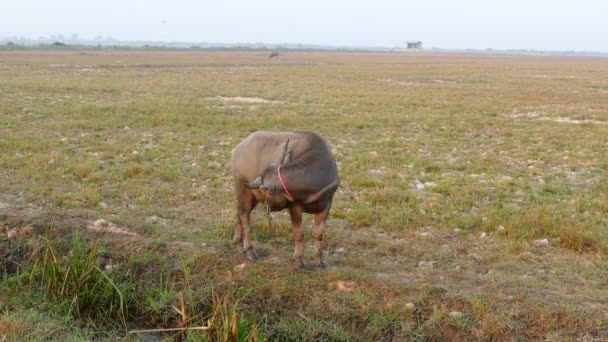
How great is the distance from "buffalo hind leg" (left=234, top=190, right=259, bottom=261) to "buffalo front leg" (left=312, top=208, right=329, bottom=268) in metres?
0.88

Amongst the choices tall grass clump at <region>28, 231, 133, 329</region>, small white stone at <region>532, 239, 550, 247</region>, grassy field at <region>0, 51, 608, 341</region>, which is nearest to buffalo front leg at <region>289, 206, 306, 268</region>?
grassy field at <region>0, 51, 608, 341</region>

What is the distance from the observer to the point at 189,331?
641 cm

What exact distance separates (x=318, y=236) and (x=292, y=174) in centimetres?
111

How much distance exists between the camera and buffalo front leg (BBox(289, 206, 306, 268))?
23.3 feet

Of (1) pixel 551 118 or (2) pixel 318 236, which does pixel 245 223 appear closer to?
(2) pixel 318 236

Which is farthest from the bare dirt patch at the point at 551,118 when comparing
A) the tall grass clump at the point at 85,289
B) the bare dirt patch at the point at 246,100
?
the tall grass clump at the point at 85,289

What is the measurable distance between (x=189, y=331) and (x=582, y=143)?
1419 cm

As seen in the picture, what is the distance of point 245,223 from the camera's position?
7988 millimetres

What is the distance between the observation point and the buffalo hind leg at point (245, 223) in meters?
7.82

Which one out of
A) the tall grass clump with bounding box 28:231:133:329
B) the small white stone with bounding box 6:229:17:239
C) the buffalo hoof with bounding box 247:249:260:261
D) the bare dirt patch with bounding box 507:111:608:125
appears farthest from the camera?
the bare dirt patch with bounding box 507:111:608:125

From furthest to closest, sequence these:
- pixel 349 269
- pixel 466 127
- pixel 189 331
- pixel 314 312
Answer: pixel 466 127
pixel 349 269
pixel 314 312
pixel 189 331

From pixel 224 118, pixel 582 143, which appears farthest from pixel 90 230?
pixel 582 143

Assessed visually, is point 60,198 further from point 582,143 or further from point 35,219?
point 582,143

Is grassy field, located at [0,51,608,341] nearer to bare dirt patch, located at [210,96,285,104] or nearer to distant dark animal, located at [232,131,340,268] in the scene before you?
distant dark animal, located at [232,131,340,268]
